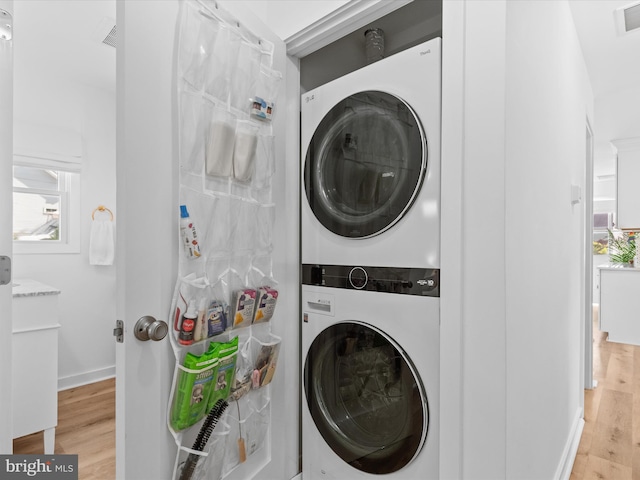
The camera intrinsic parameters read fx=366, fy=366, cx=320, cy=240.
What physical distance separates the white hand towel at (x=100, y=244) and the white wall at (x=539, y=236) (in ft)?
10.0

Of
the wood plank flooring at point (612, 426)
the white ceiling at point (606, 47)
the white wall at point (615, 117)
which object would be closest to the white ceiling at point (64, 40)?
the white ceiling at point (606, 47)

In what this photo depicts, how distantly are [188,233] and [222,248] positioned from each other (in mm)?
164

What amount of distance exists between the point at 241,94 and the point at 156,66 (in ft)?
1.06

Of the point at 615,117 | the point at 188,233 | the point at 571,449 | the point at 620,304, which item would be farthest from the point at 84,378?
the point at 620,304

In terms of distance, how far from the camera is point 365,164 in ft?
4.53

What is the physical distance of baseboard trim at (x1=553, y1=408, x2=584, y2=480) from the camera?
1713mm

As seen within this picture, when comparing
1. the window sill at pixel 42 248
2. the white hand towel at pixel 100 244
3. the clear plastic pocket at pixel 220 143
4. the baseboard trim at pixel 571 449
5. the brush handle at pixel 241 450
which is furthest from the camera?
the white hand towel at pixel 100 244

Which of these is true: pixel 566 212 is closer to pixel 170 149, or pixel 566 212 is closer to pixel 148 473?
pixel 170 149

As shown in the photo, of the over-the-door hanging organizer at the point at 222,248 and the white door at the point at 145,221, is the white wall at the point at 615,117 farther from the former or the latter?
the white door at the point at 145,221

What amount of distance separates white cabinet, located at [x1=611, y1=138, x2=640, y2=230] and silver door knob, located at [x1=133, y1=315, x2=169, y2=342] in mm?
5641

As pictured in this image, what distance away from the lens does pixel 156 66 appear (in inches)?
39.6

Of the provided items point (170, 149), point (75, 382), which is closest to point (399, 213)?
point (170, 149)

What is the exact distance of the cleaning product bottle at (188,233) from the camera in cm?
107

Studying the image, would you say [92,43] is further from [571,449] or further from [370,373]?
[571,449]
